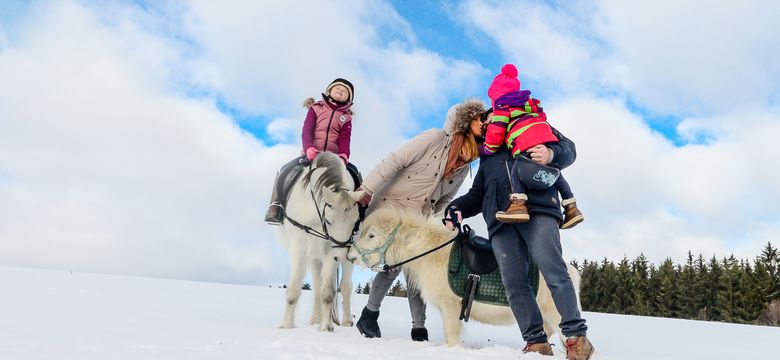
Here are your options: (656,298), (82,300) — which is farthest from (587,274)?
(82,300)

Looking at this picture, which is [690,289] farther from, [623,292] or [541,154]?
[541,154]

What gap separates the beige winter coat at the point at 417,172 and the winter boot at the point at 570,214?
125 centimetres

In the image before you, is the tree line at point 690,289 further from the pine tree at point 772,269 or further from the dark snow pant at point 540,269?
the dark snow pant at point 540,269

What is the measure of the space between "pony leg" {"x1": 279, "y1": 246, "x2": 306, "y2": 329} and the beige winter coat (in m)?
1.09

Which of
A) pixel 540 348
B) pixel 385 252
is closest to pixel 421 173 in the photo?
pixel 385 252

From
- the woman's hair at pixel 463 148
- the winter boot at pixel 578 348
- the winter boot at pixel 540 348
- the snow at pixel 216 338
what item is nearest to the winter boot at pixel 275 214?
the snow at pixel 216 338

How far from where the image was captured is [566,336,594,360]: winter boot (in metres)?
4.23

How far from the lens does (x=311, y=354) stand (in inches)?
141

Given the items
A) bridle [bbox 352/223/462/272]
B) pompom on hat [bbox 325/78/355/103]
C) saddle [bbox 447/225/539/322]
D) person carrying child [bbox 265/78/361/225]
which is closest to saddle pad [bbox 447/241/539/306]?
saddle [bbox 447/225/539/322]

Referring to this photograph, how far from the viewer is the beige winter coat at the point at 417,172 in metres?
5.51

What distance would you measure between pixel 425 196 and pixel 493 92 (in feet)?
4.67

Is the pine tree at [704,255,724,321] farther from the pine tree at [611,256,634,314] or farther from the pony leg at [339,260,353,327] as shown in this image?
the pony leg at [339,260,353,327]

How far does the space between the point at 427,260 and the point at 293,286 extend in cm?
179

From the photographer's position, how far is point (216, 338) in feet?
14.4
